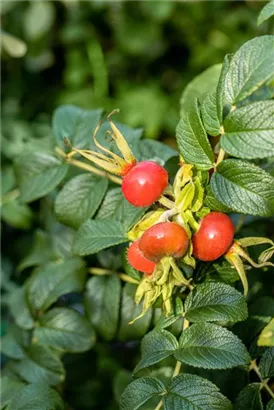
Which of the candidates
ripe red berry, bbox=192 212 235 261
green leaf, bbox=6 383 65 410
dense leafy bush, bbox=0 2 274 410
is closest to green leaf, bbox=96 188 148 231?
dense leafy bush, bbox=0 2 274 410

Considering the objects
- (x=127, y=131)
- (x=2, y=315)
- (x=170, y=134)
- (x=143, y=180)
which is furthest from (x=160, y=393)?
(x=170, y=134)

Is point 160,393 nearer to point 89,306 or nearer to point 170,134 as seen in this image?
point 89,306

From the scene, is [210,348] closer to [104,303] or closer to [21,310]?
[104,303]

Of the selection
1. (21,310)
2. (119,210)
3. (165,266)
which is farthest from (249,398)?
(21,310)

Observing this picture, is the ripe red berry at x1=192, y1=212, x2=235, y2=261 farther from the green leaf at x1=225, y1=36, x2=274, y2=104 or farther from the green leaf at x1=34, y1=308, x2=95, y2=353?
the green leaf at x1=34, y1=308, x2=95, y2=353

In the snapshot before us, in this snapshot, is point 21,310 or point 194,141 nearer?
point 194,141

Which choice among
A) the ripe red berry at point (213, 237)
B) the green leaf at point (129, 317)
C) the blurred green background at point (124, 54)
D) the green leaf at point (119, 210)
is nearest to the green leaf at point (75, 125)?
the green leaf at point (119, 210)
